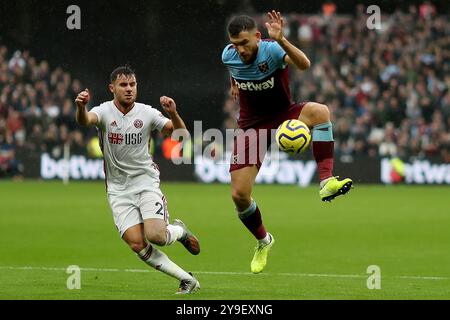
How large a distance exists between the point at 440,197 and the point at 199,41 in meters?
9.38

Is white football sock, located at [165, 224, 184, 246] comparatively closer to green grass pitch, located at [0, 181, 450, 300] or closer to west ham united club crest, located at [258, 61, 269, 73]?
green grass pitch, located at [0, 181, 450, 300]

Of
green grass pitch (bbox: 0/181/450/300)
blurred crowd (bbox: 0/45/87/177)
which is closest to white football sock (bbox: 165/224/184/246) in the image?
green grass pitch (bbox: 0/181/450/300)

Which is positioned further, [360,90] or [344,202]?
[360,90]

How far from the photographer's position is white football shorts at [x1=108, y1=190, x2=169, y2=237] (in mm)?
9281

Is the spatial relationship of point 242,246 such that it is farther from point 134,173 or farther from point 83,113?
point 83,113

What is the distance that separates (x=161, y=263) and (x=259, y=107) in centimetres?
196

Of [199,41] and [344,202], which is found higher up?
[199,41]

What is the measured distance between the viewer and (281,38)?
8.80 m

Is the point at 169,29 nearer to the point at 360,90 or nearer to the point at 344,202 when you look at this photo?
the point at 360,90

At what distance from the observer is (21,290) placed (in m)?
9.27

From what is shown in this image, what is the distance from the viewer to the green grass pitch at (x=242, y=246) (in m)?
9.57

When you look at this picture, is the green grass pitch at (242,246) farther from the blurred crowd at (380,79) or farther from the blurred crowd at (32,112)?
the blurred crowd at (32,112)

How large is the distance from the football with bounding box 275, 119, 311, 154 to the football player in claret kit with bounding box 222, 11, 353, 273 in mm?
439
